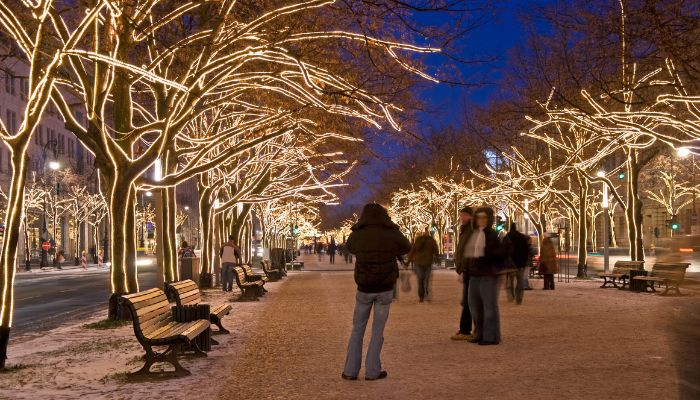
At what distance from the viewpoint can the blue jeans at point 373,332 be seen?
915 centimetres

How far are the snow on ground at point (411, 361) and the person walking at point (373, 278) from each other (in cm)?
23

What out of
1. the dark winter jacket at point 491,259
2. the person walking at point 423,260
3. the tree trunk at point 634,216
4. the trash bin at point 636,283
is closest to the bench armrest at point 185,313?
the dark winter jacket at point 491,259

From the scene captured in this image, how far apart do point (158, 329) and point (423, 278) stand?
11811 mm

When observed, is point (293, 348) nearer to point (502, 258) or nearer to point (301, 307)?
point (502, 258)

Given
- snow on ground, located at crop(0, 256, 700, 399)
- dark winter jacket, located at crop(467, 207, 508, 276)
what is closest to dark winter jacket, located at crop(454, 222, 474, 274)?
dark winter jacket, located at crop(467, 207, 508, 276)

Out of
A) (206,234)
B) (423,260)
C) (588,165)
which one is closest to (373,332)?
(423,260)

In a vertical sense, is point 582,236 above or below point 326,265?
above

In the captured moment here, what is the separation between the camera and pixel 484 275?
12219 mm

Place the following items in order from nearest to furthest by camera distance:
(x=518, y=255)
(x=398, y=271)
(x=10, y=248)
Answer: (x=398, y=271) < (x=10, y=248) < (x=518, y=255)

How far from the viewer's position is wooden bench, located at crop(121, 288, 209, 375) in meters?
9.67

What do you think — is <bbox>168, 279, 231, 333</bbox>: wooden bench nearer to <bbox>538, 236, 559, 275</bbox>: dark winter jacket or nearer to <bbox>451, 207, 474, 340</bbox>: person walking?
<bbox>451, 207, 474, 340</bbox>: person walking

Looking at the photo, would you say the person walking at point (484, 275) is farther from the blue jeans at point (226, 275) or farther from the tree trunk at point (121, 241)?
the blue jeans at point (226, 275)

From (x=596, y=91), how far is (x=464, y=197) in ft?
83.1

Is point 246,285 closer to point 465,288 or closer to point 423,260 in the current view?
point 423,260
